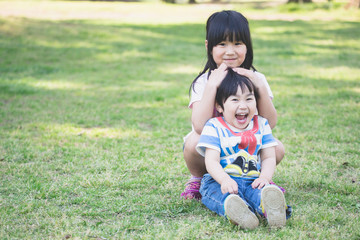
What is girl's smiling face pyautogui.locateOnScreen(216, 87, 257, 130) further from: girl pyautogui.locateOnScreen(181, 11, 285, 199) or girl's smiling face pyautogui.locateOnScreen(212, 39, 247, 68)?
girl's smiling face pyautogui.locateOnScreen(212, 39, 247, 68)

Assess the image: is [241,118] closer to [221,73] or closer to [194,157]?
[221,73]

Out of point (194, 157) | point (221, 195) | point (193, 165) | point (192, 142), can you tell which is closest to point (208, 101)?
point (192, 142)

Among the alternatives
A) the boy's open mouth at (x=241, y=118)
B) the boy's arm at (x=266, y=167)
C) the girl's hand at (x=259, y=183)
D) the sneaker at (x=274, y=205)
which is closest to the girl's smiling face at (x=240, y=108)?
the boy's open mouth at (x=241, y=118)

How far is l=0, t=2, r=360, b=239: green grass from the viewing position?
268cm

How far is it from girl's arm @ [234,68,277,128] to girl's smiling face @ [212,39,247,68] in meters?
0.14

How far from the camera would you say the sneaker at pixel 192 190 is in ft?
10.2

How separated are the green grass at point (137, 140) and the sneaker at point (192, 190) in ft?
0.25

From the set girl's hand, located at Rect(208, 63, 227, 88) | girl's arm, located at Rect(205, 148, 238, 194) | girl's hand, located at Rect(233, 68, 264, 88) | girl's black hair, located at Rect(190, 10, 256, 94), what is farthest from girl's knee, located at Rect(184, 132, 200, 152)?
girl's black hair, located at Rect(190, 10, 256, 94)

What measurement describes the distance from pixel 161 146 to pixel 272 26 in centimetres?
1130

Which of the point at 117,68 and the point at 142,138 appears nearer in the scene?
the point at 142,138

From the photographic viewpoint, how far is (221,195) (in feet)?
8.91

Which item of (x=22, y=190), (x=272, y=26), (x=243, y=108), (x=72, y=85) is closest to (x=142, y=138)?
(x=22, y=190)

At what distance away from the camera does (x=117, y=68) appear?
8.88 metres

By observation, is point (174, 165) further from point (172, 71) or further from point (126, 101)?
point (172, 71)
